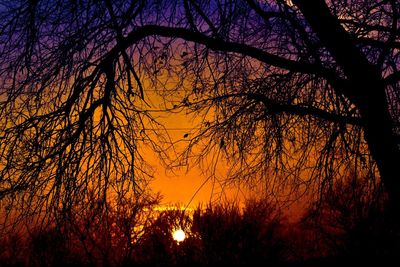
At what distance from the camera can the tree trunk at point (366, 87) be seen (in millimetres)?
5254

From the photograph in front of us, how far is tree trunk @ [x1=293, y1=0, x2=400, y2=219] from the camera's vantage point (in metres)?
5.25

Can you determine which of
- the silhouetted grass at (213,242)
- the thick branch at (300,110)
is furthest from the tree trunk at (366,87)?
the silhouetted grass at (213,242)

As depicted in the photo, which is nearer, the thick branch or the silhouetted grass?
the thick branch

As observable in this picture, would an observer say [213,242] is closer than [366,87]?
No

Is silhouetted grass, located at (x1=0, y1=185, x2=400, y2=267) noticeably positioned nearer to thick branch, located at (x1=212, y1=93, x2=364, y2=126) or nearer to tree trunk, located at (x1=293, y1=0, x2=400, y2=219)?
thick branch, located at (x1=212, y1=93, x2=364, y2=126)

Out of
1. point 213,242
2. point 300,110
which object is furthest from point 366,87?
point 213,242

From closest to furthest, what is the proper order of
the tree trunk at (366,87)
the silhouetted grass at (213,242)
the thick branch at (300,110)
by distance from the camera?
1. the tree trunk at (366,87)
2. the thick branch at (300,110)
3. the silhouetted grass at (213,242)

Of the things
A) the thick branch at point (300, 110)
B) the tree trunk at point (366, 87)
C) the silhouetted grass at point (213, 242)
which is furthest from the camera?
the silhouetted grass at point (213, 242)

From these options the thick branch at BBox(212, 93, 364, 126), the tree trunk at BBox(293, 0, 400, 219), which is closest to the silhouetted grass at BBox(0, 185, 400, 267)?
the thick branch at BBox(212, 93, 364, 126)

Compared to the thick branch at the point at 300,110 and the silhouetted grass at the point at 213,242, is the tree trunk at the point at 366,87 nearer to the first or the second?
the thick branch at the point at 300,110

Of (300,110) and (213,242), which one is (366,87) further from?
(213,242)

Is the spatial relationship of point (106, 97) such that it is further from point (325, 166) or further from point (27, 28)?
point (325, 166)

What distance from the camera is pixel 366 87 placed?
5.32m

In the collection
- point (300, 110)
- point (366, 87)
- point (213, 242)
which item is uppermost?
point (213, 242)
